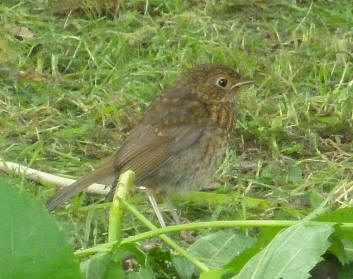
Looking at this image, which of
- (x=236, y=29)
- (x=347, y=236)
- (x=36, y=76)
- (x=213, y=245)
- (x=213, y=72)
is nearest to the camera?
(x=347, y=236)

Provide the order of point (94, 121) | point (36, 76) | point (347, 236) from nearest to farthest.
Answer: point (347, 236) < point (94, 121) < point (36, 76)

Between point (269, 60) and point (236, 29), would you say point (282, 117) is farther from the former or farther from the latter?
point (236, 29)

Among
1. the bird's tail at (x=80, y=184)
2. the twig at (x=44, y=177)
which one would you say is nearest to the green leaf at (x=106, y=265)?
the bird's tail at (x=80, y=184)

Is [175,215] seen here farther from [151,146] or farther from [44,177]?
[44,177]

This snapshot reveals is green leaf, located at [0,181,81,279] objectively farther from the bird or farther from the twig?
the twig

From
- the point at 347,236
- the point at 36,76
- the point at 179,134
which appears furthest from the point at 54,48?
the point at 347,236

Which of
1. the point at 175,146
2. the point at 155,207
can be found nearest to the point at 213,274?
the point at 155,207

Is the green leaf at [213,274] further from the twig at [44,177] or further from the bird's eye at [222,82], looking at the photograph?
the bird's eye at [222,82]
